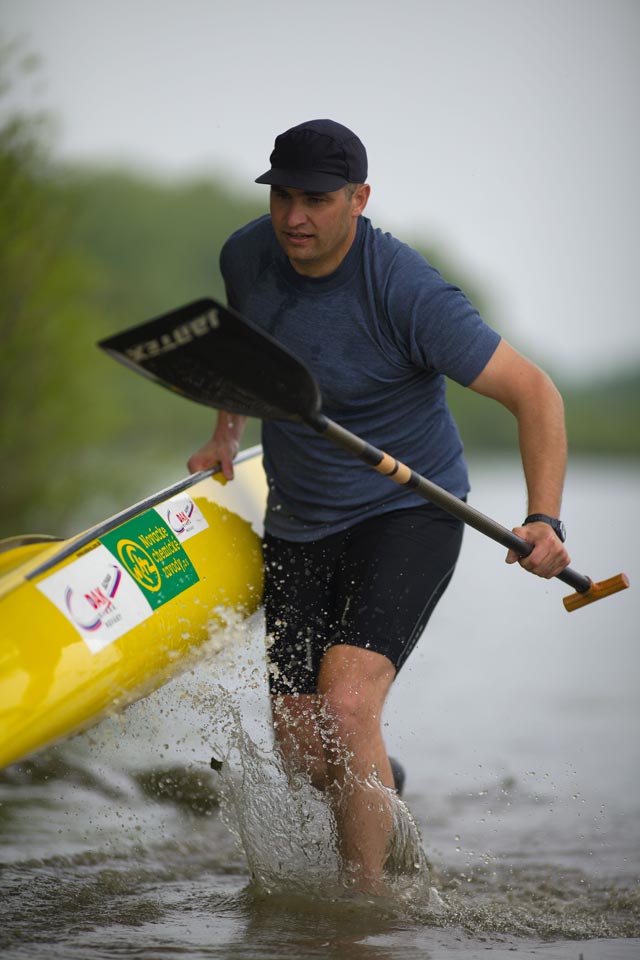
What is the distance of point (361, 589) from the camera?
3.21 m

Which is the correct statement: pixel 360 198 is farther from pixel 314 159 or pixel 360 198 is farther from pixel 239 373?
pixel 239 373

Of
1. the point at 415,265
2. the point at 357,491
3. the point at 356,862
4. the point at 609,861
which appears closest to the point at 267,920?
the point at 356,862

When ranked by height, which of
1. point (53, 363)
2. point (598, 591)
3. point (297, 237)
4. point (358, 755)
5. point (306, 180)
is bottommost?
point (358, 755)

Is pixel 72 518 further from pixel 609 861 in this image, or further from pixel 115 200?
pixel 115 200

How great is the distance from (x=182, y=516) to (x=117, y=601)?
0.43m

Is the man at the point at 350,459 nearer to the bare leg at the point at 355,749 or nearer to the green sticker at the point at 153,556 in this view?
the bare leg at the point at 355,749

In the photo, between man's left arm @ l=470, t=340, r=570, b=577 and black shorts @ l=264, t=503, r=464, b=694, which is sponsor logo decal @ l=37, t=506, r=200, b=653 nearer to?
black shorts @ l=264, t=503, r=464, b=694

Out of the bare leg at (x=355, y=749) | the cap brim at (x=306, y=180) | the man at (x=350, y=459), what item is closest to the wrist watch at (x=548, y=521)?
the man at (x=350, y=459)

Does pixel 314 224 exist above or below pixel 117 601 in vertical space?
above

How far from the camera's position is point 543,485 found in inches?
120

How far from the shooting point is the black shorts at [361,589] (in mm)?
3164

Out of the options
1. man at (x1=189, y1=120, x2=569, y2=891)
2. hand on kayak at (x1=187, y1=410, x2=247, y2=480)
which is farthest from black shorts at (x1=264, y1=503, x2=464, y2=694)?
hand on kayak at (x1=187, y1=410, x2=247, y2=480)

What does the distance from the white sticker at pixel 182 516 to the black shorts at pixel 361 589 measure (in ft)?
0.86

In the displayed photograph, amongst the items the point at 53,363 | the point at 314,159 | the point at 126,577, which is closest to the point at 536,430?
the point at 314,159
